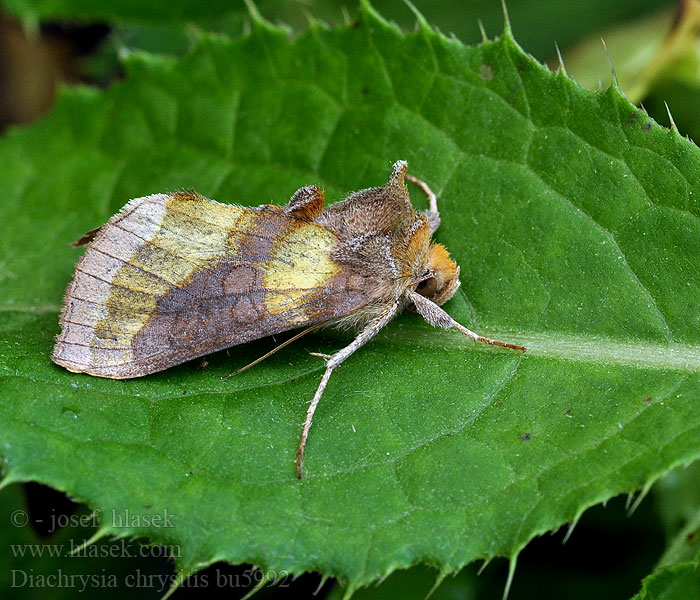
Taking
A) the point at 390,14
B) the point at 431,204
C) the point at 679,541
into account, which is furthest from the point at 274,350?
the point at 390,14

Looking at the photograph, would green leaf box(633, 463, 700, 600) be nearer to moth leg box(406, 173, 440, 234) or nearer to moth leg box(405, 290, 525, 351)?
moth leg box(405, 290, 525, 351)

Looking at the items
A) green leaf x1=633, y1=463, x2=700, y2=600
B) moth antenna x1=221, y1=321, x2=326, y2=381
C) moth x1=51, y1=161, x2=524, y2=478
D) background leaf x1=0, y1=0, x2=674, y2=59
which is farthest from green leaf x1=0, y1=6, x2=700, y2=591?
background leaf x1=0, y1=0, x2=674, y2=59

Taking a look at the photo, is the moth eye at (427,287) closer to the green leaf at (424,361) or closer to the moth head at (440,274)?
the moth head at (440,274)

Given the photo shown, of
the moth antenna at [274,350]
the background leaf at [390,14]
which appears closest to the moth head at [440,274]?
the moth antenna at [274,350]

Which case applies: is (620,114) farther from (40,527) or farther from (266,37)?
(40,527)

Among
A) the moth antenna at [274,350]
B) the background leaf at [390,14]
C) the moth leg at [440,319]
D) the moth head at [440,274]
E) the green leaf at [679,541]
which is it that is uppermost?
the background leaf at [390,14]

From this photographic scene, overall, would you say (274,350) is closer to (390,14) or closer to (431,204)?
(431,204)
